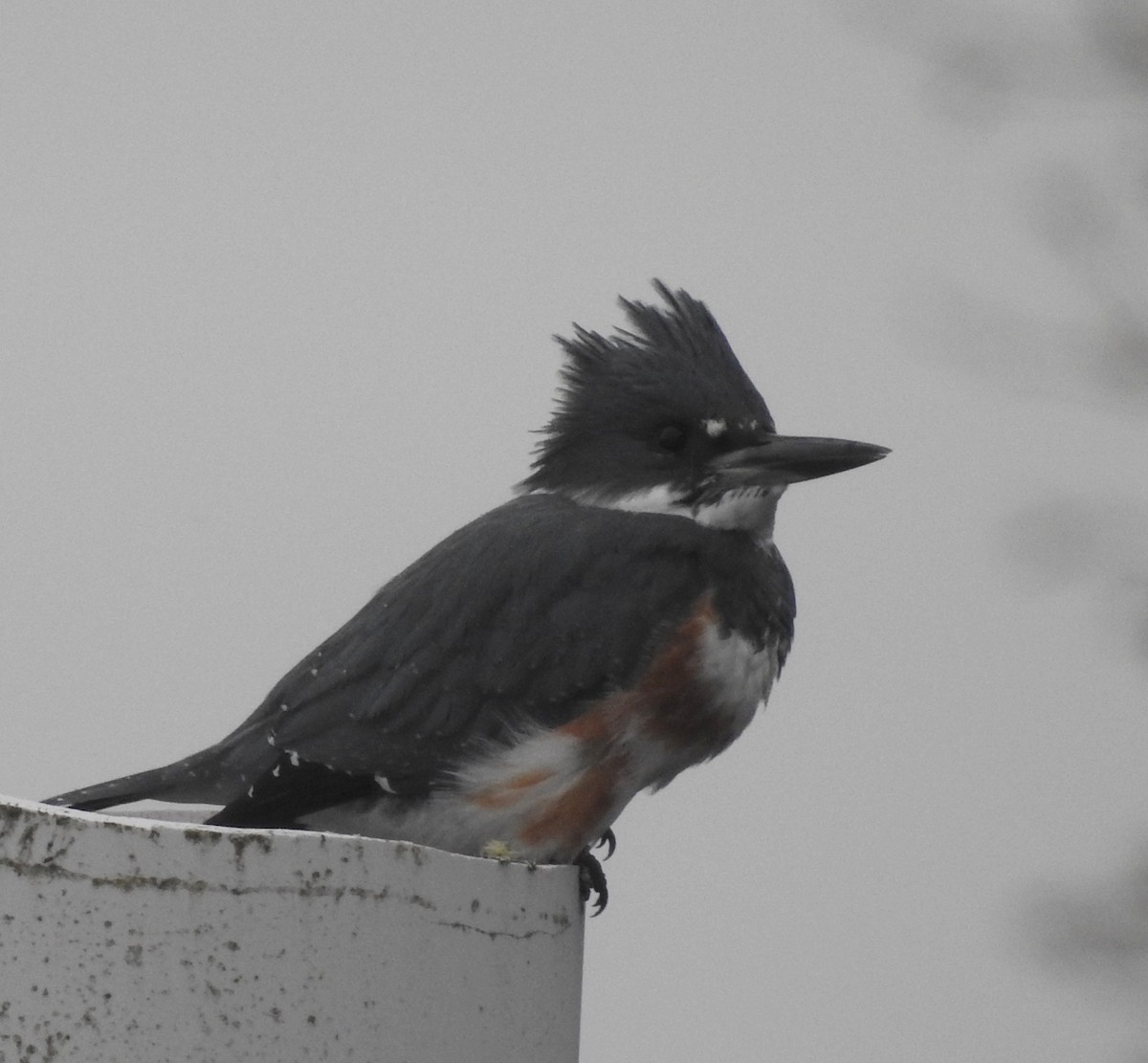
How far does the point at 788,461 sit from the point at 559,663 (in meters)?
0.54

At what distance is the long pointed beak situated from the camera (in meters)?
3.00

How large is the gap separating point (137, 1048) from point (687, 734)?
144 centimetres

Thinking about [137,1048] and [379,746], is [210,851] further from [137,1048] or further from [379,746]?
[379,746]

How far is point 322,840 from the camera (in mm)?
1584

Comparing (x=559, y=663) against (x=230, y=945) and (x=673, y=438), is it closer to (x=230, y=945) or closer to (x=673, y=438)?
(x=673, y=438)

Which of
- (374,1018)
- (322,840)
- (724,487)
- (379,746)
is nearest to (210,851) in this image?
(322,840)

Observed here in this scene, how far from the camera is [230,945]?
1528 millimetres

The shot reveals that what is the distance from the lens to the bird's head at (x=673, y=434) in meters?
3.03

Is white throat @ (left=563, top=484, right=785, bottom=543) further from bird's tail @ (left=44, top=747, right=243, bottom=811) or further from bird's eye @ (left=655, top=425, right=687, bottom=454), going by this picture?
bird's tail @ (left=44, top=747, right=243, bottom=811)

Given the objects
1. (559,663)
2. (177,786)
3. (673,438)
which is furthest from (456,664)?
(673,438)

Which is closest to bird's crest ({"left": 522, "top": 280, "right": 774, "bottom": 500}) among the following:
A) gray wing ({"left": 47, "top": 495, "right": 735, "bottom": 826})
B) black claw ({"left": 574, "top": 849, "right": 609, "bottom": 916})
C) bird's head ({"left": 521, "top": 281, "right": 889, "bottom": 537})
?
bird's head ({"left": 521, "top": 281, "right": 889, "bottom": 537})

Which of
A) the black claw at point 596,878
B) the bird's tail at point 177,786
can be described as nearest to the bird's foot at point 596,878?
the black claw at point 596,878

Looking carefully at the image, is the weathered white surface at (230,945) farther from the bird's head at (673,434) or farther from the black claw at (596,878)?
the bird's head at (673,434)

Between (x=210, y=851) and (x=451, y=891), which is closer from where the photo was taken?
(x=210, y=851)
